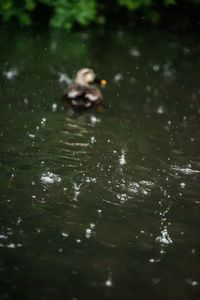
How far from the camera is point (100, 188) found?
7.23 meters

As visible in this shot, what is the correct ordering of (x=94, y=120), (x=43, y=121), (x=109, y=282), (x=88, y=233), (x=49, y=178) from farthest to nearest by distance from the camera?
1. (x=94, y=120)
2. (x=43, y=121)
3. (x=49, y=178)
4. (x=88, y=233)
5. (x=109, y=282)

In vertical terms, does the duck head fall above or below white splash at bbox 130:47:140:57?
above

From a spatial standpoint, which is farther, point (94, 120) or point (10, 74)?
point (10, 74)

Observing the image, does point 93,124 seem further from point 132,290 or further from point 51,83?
point 132,290

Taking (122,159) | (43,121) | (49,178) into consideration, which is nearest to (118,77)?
(43,121)

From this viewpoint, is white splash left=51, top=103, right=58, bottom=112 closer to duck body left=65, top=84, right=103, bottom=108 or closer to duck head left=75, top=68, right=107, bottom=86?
duck body left=65, top=84, right=103, bottom=108

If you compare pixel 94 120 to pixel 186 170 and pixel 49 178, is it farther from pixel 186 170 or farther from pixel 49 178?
pixel 49 178

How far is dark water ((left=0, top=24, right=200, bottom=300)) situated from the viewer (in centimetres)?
543

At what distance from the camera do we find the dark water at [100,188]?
214 inches

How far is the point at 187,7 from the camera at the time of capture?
2486 cm

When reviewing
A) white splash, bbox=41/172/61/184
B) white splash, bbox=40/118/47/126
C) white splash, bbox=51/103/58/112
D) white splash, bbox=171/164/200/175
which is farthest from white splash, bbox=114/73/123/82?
white splash, bbox=41/172/61/184

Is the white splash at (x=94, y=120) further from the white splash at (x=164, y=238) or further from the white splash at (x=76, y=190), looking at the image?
the white splash at (x=164, y=238)

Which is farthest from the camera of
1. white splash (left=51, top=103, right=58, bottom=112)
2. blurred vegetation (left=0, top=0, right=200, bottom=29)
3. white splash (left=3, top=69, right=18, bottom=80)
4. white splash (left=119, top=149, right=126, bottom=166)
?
blurred vegetation (left=0, top=0, right=200, bottom=29)

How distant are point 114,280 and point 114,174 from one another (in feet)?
8.37
